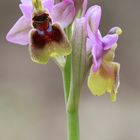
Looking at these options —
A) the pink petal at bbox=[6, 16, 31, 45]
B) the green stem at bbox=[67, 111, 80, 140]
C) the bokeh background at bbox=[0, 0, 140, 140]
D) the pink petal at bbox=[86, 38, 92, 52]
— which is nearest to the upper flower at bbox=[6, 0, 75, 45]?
the pink petal at bbox=[6, 16, 31, 45]

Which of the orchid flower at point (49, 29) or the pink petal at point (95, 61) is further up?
the orchid flower at point (49, 29)

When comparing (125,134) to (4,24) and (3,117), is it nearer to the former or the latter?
(3,117)

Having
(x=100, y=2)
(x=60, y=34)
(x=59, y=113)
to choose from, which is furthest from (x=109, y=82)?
(x=100, y=2)

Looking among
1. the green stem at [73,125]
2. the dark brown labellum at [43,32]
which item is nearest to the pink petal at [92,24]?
the dark brown labellum at [43,32]

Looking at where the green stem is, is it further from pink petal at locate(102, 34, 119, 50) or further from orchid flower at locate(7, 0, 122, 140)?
pink petal at locate(102, 34, 119, 50)

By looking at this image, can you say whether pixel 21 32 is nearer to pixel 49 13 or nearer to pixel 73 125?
pixel 49 13

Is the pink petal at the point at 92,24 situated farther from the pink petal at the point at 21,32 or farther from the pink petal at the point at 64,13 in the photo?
the pink petal at the point at 21,32

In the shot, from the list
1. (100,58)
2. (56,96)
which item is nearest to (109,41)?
(100,58)
